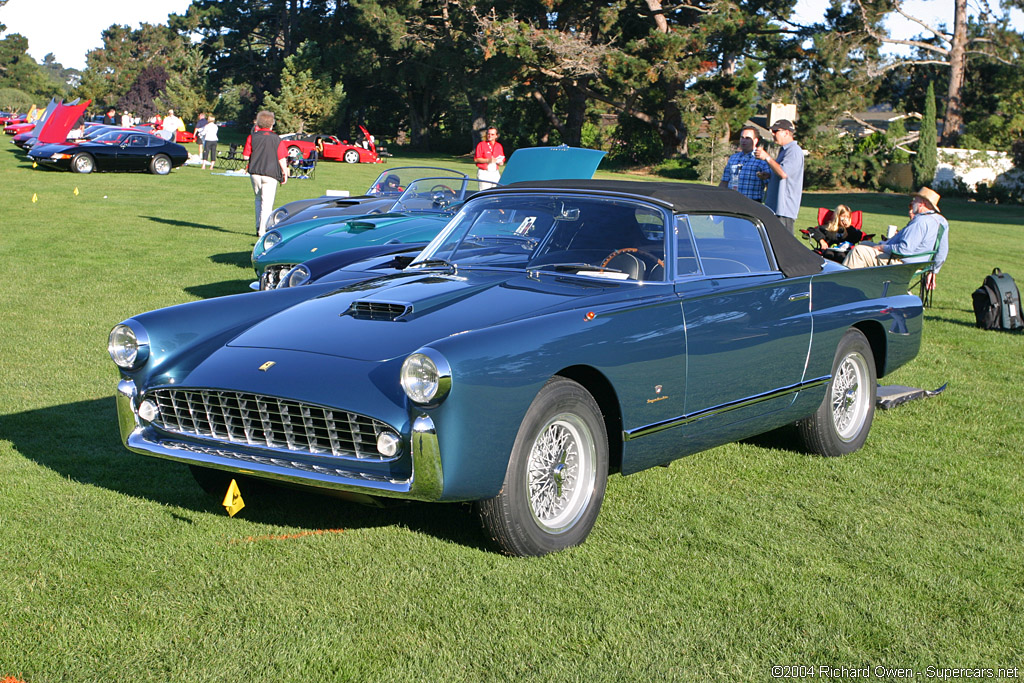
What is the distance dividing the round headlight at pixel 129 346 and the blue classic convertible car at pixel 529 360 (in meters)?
0.01

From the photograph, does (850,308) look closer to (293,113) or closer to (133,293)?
(133,293)

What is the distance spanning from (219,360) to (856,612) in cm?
285

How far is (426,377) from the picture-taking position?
3.91 metres

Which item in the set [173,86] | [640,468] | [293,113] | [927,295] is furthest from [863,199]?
[173,86]

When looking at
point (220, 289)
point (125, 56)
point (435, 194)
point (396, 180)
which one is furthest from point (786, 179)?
point (125, 56)

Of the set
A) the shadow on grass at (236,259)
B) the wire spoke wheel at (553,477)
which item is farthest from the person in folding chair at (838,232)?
the wire spoke wheel at (553,477)

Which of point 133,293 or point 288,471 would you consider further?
point 133,293

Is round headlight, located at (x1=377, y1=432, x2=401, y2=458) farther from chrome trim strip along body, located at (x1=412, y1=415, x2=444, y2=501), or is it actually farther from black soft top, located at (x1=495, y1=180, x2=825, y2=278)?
black soft top, located at (x1=495, y1=180, x2=825, y2=278)

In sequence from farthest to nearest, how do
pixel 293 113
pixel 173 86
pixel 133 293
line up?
pixel 173 86 → pixel 293 113 → pixel 133 293

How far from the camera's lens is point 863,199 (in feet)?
129

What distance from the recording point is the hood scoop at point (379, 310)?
468cm

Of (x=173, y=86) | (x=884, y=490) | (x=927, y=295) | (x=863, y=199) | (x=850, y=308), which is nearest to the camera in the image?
(x=884, y=490)

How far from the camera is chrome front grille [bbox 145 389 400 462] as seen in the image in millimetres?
4098

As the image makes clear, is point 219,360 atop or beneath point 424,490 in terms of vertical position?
atop
